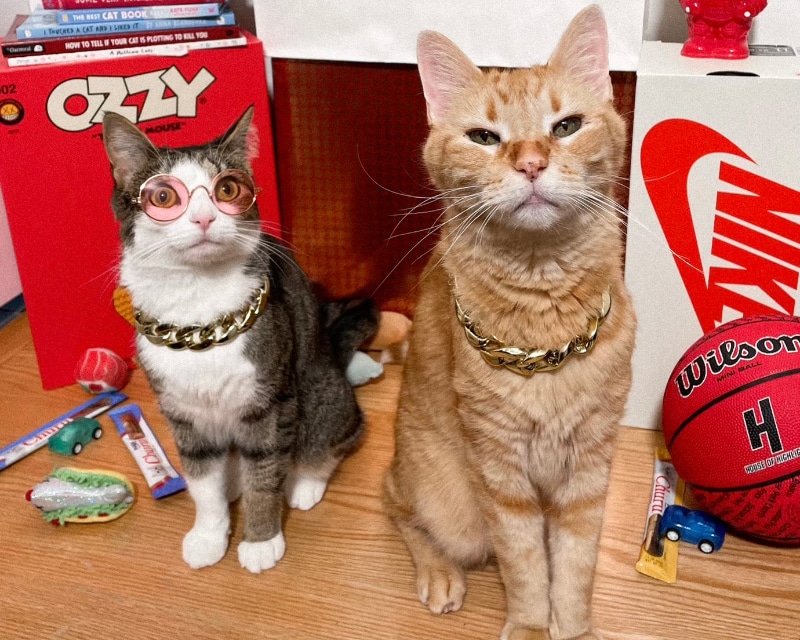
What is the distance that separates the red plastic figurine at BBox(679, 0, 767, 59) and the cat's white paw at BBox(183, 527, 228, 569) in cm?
129

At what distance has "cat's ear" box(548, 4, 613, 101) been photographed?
1.04 m

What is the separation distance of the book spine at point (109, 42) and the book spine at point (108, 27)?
1 centimetres

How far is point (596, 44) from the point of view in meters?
1.06

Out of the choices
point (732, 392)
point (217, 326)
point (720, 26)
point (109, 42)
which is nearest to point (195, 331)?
point (217, 326)

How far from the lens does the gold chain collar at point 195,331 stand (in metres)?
1.24

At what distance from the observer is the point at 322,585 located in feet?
4.42

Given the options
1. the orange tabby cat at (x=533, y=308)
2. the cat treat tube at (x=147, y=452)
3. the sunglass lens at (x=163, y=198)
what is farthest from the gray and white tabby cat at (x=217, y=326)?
the orange tabby cat at (x=533, y=308)

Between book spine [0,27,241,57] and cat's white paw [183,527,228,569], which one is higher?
book spine [0,27,241,57]

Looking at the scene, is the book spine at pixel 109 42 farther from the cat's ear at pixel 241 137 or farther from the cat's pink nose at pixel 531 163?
the cat's pink nose at pixel 531 163

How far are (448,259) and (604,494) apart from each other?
0.43 m

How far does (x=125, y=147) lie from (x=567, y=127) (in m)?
0.67

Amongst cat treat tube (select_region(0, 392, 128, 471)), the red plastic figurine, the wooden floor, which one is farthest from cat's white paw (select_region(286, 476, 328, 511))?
the red plastic figurine

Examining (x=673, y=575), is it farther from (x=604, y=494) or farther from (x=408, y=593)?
(x=408, y=593)

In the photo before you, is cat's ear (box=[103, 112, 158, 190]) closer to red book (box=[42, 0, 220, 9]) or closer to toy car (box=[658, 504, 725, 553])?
red book (box=[42, 0, 220, 9])
